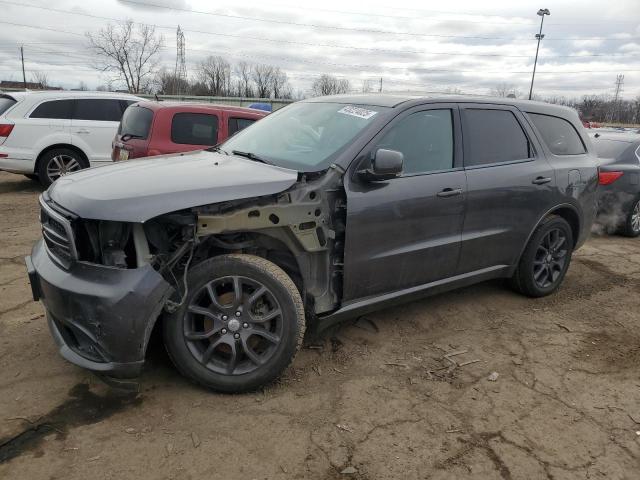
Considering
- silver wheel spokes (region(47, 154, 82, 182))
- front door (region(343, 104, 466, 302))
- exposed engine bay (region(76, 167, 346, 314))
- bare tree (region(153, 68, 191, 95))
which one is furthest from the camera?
bare tree (region(153, 68, 191, 95))

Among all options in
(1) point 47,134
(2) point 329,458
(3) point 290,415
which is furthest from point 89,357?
(1) point 47,134

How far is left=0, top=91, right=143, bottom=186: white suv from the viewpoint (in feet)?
28.0

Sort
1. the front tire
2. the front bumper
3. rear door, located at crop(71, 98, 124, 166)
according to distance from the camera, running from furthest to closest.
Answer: rear door, located at crop(71, 98, 124, 166)
the front tire
the front bumper

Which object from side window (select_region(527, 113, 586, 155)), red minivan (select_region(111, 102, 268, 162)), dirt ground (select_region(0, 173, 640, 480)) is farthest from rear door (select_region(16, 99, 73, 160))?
side window (select_region(527, 113, 586, 155))

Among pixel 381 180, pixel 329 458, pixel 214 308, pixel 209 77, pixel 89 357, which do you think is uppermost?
pixel 209 77

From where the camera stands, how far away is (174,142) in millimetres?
6973

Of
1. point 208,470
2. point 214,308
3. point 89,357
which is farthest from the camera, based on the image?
point 214,308

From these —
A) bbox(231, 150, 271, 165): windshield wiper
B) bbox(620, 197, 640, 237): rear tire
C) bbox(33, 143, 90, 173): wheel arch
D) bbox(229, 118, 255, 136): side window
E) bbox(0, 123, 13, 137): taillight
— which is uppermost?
bbox(229, 118, 255, 136): side window

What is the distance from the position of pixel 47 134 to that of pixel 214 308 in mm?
7439

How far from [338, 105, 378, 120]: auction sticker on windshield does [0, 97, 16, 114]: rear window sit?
292 inches

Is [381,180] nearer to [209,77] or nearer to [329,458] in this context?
[329,458]

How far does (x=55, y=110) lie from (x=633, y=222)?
951cm

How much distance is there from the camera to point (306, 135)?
369 cm

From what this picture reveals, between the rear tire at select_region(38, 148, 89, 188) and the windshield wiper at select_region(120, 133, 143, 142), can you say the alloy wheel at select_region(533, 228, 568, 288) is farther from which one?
the rear tire at select_region(38, 148, 89, 188)
